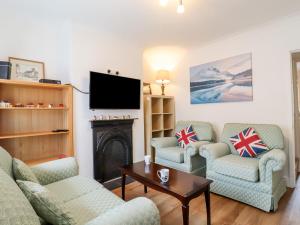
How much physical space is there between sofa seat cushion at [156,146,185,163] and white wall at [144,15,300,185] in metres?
1.00

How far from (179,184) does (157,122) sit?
7.25 feet

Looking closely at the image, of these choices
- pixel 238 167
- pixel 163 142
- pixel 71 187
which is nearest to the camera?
pixel 71 187

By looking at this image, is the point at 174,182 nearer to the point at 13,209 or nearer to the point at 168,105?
the point at 13,209

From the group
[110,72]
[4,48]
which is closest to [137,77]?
[110,72]

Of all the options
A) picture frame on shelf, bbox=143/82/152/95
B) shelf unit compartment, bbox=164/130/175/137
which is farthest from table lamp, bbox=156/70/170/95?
shelf unit compartment, bbox=164/130/175/137

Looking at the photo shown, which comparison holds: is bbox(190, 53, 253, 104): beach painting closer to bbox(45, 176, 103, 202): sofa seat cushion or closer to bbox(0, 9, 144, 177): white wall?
bbox(0, 9, 144, 177): white wall

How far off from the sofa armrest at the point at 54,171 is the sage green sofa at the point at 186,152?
4.90ft

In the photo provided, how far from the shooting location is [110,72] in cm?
301

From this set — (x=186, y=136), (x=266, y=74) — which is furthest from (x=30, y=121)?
(x=266, y=74)

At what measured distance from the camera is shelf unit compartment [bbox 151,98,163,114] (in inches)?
Answer: 150

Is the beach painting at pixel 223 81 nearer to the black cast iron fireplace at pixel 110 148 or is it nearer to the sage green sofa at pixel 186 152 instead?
the sage green sofa at pixel 186 152

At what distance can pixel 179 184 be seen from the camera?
1.72 meters

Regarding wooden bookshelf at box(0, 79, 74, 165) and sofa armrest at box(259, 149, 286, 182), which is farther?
wooden bookshelf at box(0, 79, 74, 165)

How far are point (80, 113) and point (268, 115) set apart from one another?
2839mm
